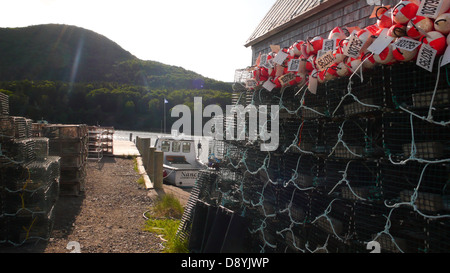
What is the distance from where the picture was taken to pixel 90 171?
1343 cm

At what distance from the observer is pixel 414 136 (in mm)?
2662

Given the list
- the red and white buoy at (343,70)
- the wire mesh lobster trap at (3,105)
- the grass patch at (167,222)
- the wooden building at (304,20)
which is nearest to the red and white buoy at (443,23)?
the red and white buoy at (343,70)

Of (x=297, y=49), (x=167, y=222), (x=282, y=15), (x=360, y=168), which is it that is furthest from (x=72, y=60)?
(x=360, y=168)

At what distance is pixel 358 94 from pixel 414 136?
593 millimetres

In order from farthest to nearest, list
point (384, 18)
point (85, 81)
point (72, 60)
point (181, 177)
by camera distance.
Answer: point (72, 60) → point (85, 81) → point (181, 177) → point (384, 18)

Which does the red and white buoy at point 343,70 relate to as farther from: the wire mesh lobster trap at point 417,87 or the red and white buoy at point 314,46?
the red and white buoy at point 314,46

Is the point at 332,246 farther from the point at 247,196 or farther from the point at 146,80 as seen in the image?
the point at 146,80

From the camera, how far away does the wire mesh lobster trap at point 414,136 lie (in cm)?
244

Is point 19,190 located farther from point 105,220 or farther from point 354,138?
point 354,138

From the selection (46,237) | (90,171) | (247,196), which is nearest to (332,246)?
(247,196)

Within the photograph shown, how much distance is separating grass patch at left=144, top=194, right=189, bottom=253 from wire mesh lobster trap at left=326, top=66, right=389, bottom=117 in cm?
312

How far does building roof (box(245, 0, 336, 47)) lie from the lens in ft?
24.8

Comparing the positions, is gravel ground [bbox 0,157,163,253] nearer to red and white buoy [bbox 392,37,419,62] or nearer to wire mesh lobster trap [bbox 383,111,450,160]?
wire mesh lobster trap [bbox 383,111,450,160]

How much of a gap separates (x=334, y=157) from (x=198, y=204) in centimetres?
260
